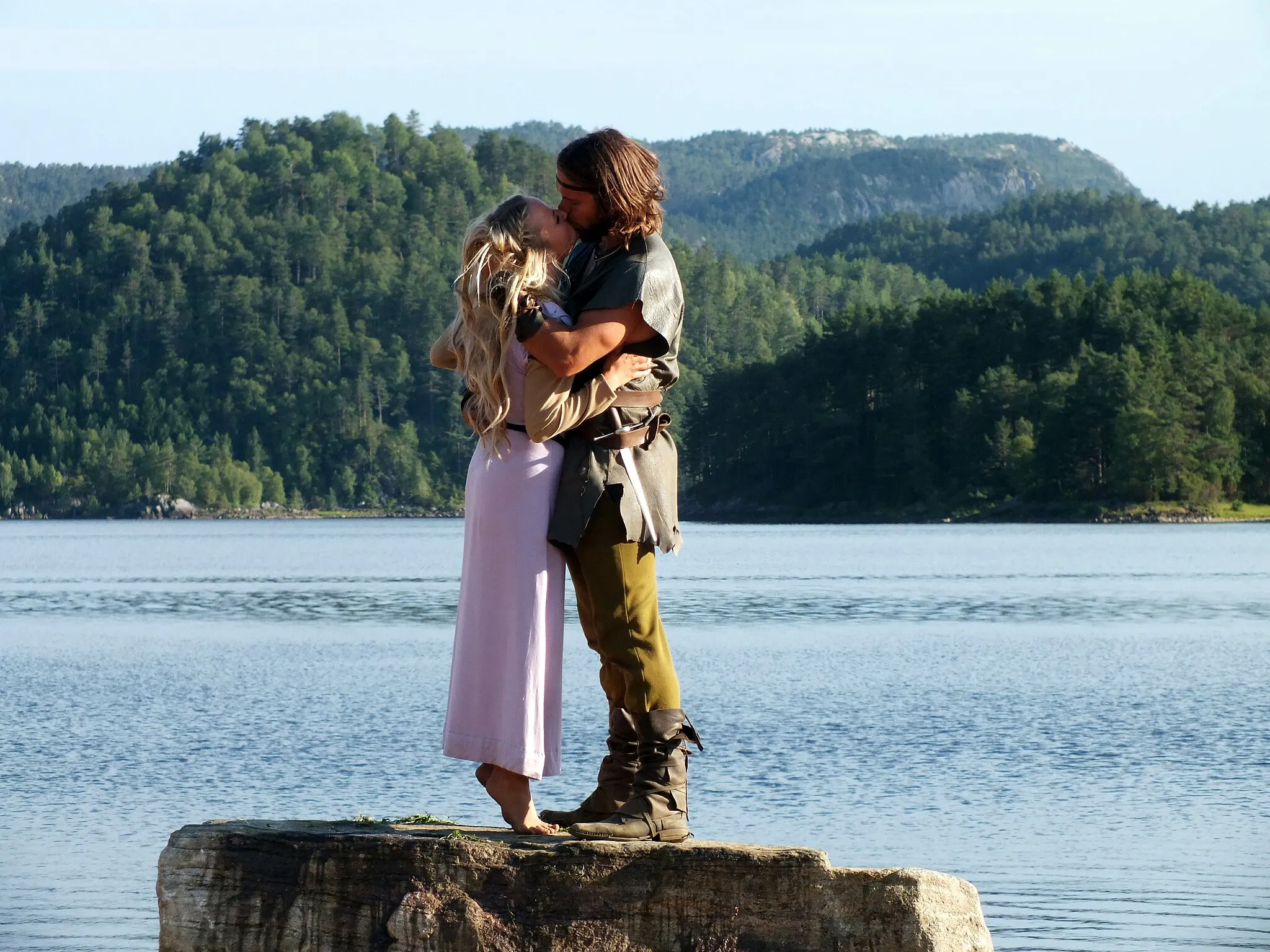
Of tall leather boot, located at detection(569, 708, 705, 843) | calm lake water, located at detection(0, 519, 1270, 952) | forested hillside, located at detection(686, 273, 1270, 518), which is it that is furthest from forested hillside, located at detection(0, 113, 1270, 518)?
tall leather boot, located at detection(569, 708, 705, 843)

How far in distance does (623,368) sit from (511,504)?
23.2 inches

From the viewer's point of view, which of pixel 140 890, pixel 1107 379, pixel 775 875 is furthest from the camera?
pixel 1107 379

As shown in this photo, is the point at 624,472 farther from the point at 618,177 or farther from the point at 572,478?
the point at 618,177

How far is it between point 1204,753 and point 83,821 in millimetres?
11703

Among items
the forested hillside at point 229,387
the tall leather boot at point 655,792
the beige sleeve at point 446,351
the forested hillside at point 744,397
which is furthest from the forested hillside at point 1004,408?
the beige sleeve at point 446,351

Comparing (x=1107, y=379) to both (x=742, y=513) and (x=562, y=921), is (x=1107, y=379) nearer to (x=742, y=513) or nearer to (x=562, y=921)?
(x=742, y=513)

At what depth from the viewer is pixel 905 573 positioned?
5850 cm

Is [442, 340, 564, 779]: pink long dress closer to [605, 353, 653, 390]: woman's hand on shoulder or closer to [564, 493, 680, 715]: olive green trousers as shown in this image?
[564, 493, 680, 715]: olive green trousers

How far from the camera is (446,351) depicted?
613 centimetres

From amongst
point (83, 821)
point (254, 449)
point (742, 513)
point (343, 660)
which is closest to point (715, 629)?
point (343, 660)

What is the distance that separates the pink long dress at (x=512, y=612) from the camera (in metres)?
5.97

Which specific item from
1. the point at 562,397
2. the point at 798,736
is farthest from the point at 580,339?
the point at 798,736

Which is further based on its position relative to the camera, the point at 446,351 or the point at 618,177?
the point at 446,351

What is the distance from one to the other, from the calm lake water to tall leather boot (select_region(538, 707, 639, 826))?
5.23 meters
